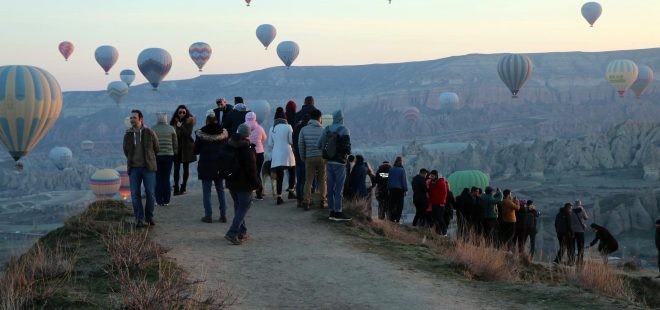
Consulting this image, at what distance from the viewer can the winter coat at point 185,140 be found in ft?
42.2

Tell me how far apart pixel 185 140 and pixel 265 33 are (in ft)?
197

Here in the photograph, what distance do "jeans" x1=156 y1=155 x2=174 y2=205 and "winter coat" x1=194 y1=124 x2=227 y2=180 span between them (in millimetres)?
957

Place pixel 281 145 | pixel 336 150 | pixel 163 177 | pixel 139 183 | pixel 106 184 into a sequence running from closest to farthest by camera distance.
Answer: pixel 139 183 → pixel 336 150 → pixel 163 177 → pixel 281 145 → pixel 106 184

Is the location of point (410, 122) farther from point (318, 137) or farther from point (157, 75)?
point (318, 137)

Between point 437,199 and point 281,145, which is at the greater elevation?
point 281,145

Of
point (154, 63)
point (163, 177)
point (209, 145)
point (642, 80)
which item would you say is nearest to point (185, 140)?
point (163, 177)

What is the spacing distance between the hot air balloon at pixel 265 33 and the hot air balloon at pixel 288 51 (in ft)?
4.79

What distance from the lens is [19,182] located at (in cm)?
10656

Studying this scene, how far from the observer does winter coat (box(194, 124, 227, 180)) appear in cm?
1094

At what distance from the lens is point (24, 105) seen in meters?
35.2

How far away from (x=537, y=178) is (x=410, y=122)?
62.2 meters

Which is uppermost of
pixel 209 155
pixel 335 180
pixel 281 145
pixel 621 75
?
pixel 621 75

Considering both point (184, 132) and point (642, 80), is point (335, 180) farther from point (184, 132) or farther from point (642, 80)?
point (642, 80)

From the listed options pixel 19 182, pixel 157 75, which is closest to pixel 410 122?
pixel 19 182
